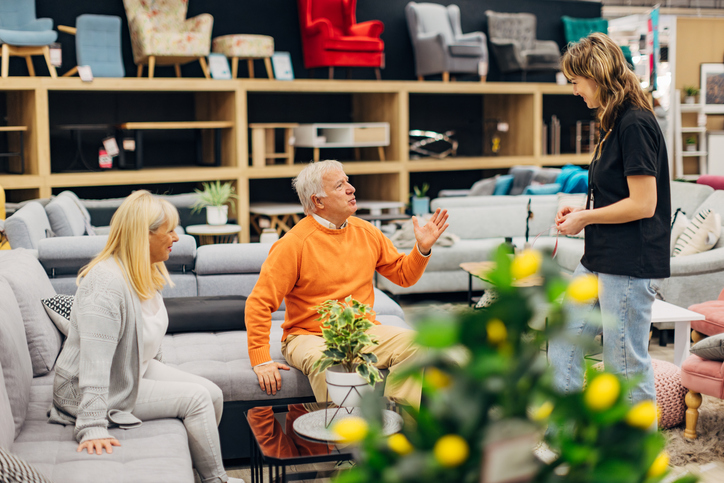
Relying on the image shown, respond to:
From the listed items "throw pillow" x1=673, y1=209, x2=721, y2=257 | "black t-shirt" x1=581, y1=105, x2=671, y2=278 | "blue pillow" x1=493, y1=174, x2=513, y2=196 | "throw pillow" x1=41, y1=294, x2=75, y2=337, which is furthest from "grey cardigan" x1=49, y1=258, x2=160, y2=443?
"blue pillow" x1=493, y1=174, x2=513, y2=196

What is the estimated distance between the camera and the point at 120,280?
2121 mm

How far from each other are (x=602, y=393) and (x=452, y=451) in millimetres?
145

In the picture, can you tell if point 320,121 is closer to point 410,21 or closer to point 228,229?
point 410,21

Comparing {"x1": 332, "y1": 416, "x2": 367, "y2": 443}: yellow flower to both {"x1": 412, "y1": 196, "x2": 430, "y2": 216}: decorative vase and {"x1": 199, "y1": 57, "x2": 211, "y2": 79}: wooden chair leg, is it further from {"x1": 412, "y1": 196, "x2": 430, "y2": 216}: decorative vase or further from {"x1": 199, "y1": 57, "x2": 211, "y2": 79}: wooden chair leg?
{"x1": 412, "y1": 196, "x2": 430, "y2": 216}: decorative vase

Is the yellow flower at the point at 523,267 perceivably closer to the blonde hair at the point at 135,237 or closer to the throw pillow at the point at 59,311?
the blonde hair at the point at 135,237

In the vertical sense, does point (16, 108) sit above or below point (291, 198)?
above

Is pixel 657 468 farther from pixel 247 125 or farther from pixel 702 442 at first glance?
pixel 247 125

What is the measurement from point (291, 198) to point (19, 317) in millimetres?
6329

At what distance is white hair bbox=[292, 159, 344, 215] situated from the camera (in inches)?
106

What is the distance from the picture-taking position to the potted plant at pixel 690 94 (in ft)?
36.4


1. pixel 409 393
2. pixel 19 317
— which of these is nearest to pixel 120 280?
pixel 19 317

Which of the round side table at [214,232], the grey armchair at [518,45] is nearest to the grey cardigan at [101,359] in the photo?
the round side table at [214,232]

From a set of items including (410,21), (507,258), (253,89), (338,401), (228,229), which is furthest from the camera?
(410,21)

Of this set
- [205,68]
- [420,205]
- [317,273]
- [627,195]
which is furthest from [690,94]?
[317,273]
